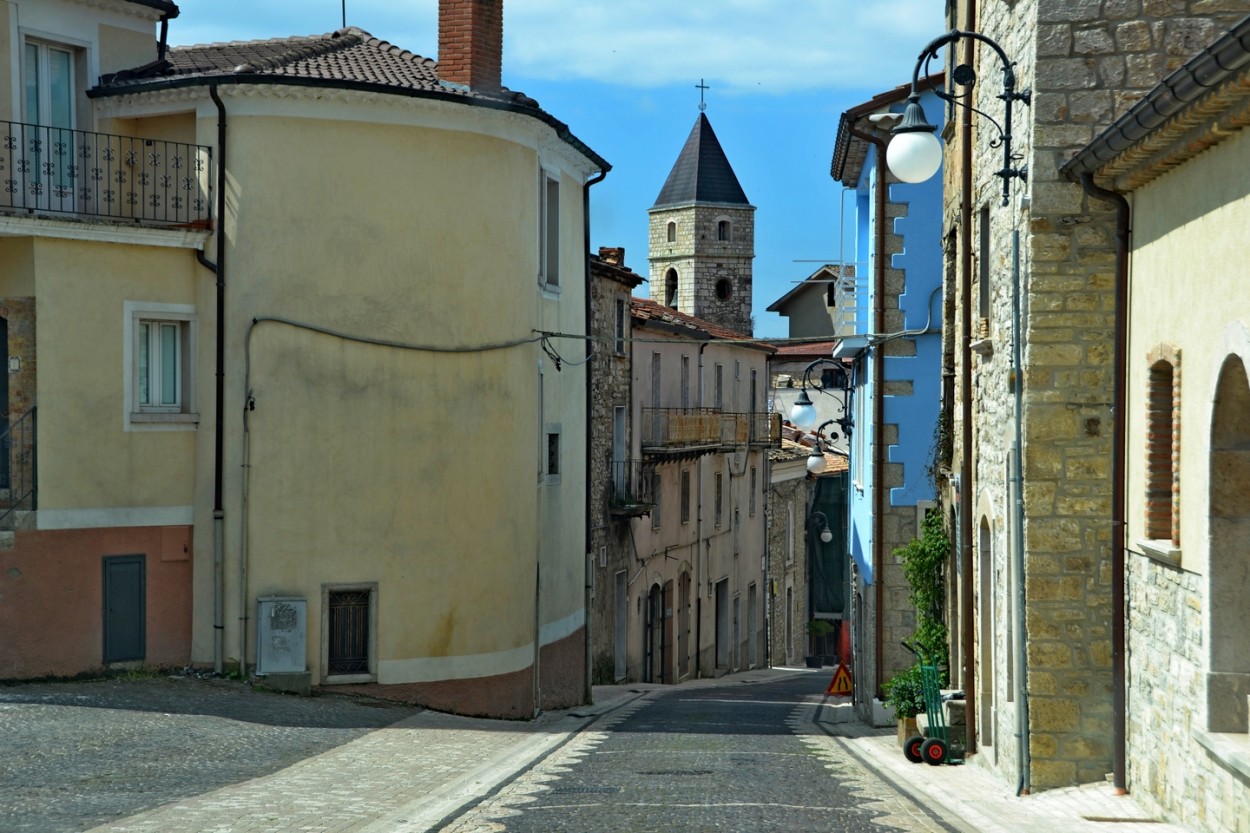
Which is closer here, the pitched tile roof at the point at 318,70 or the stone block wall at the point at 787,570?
the pitched tile roof at the point at 318,70

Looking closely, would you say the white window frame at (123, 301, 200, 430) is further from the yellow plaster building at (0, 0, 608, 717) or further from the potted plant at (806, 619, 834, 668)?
the potted plant at (806, 619, 834, 668)

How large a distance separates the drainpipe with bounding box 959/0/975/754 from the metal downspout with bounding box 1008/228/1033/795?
114 inches

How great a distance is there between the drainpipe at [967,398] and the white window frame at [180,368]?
891 cm

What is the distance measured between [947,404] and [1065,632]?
743cm

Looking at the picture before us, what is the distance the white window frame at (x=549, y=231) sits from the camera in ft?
66.5

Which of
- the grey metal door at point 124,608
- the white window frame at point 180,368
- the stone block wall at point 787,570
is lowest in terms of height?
the stone block wall at point 787,570

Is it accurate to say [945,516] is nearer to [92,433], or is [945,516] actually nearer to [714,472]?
[92,433]

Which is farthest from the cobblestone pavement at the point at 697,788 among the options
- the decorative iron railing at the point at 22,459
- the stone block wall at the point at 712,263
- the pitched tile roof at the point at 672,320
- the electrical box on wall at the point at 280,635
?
Answer: the stone block wall at the point at 712,263

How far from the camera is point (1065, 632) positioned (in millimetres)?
11078

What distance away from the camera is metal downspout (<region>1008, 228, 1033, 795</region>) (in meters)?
11.1

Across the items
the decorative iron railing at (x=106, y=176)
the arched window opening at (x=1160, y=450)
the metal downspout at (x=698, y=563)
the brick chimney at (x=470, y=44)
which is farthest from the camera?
the metal downspout at (x=698, y=563)

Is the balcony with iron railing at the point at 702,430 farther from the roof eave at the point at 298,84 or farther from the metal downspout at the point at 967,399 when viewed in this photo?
the metal downspout at the point at 967,399

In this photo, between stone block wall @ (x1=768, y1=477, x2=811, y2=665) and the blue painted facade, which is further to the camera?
stone block wall @ (x1=768, y1=477, x2=811, y2=665)

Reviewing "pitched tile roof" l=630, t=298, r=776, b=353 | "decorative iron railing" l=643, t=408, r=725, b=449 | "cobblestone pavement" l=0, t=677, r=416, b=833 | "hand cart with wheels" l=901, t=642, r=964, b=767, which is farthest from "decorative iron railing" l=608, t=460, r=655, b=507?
"hand cart with wheels" l=901, t=642, r=964, b=767
